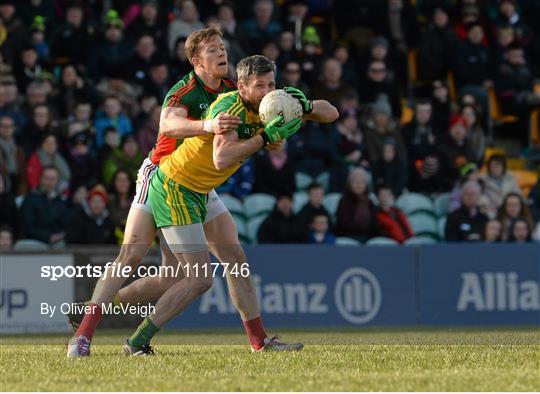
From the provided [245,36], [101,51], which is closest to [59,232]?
[101,51]

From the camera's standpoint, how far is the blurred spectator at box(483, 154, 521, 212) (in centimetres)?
1794

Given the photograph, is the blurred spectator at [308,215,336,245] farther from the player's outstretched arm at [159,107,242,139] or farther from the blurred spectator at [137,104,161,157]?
the player's outstretched arm at [159,107,242,139]

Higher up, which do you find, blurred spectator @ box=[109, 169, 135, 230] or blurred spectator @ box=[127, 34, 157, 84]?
blurred spectator @ box=[127, 34, 157, 84]

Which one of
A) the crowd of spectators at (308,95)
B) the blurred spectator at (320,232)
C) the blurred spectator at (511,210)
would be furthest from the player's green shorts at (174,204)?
the blurred spectator at (511,210)

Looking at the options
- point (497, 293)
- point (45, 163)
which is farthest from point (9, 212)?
point (497, 293)

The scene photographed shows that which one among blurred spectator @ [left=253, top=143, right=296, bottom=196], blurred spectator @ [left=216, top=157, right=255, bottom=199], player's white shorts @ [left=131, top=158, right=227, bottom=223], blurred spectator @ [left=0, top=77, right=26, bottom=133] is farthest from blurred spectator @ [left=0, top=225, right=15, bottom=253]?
player's white shorts @ [left=131, top=158, right=227, bottom=223]

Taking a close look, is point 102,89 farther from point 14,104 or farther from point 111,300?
point 111,300

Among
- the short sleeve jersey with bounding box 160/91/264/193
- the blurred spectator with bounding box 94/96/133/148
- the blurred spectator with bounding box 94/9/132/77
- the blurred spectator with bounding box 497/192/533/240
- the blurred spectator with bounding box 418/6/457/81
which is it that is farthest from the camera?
the blurred spectator with bounding box 418/6/457/81

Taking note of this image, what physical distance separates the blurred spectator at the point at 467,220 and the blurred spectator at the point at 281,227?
199 centimetres

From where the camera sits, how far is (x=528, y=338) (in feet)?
39.3

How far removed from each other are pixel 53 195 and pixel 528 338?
6.21 m

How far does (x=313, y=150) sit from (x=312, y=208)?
4.77 feet

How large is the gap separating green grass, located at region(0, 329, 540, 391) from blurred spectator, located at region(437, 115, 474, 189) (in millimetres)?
6801

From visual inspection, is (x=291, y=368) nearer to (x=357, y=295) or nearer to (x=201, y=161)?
(x=201, y=161)
